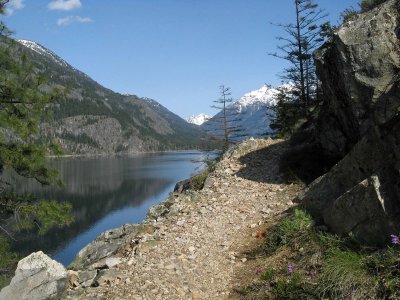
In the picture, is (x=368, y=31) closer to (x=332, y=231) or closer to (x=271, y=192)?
(x=332, y=231)

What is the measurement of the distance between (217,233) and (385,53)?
5989 mm

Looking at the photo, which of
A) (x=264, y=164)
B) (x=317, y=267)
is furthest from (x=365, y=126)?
(x=264, y=164)

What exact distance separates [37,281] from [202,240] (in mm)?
3974

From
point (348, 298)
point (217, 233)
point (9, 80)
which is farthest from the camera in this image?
point (9, 80)

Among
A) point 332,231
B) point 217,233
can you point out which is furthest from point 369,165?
point 217,233

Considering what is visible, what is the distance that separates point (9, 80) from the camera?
12195 millimetres

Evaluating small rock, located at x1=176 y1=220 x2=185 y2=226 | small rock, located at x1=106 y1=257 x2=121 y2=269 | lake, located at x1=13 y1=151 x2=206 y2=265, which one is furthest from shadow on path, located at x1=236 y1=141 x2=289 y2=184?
lake, located at x1=13 y1=151 x2=206 y2=265

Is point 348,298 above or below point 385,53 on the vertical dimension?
below

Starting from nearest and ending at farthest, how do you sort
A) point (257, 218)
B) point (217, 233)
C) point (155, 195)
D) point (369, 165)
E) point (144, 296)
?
point (144, 296), point (369, 165), point (217, 233), point (257, 218), point (155, 195)

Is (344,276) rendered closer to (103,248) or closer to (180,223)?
(180,223)

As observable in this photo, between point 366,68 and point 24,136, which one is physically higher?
point 366,68

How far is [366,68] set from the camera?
8977 millimetres

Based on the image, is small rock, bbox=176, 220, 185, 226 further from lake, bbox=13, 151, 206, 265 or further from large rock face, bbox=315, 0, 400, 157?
lake, bbox=13, 151, 206, 265

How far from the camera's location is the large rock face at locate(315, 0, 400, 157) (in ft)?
26.5
